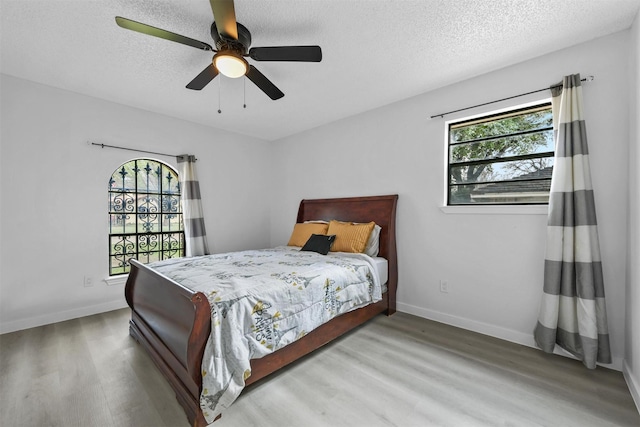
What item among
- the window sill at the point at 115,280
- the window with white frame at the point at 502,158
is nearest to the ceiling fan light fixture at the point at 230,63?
the window with white frame at the point at 502,158

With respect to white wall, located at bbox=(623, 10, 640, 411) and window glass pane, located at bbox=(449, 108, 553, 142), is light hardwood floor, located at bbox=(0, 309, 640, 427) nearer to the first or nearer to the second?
white wall, located at bbox=(623, 10, 640, 411)

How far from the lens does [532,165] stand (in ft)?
8.09

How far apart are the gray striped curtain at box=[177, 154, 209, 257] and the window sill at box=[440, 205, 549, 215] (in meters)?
3.17

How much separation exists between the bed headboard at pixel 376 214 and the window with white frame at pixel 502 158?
0.69m

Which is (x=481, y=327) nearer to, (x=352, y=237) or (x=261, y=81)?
(x=352, y=237)

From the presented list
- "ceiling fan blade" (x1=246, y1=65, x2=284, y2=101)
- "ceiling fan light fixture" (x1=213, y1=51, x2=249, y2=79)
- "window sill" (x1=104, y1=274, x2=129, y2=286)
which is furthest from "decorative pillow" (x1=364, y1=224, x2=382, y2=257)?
"window sill" (x1=104, y1=274, x2=129, y2=286)

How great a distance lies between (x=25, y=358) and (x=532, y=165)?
4574 millimetres

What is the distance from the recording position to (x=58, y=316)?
2896 millimetres

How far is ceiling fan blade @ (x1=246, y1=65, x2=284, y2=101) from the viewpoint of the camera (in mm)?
2073

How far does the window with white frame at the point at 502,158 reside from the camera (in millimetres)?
2420

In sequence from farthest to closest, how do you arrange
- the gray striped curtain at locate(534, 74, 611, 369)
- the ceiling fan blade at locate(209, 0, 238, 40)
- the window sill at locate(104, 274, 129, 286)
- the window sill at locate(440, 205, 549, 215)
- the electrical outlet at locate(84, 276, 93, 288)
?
the window sill at locate(104, 274, 129, 286), the electrical outlet at locate(84, 276, 93, 288), the window sill at locate(440, 205, 549, 215), the gray striped curtain at locate(534, 74, 611, 369), the ceiling fan blade at locate(209, 0, 238, 40)

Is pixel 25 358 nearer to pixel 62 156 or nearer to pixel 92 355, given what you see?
pixel 92 355

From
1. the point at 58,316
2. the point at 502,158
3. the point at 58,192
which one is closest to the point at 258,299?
the point at 502,158

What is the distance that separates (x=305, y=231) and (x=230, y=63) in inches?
91.8
